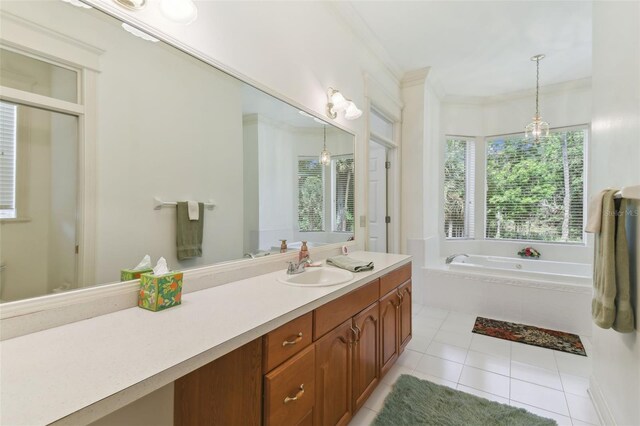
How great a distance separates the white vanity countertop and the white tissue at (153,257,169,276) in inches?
5.7

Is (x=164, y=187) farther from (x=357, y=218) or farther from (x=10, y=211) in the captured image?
(x=357, y=218)

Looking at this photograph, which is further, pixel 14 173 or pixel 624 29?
pixel 624 29

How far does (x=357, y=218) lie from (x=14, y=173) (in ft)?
7.25

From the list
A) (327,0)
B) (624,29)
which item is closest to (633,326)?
(624,29)

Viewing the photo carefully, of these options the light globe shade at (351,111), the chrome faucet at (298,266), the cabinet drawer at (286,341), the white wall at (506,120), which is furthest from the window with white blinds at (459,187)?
the cabinet drawer at (286,341)

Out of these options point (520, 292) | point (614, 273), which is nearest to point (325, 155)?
point (614, 273)

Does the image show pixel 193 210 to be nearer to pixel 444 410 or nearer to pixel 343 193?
pixel 343 193

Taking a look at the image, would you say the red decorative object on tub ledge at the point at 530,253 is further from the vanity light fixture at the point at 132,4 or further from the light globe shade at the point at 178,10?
the vanity light fixture at the point at 132,4

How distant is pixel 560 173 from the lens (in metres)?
3.87

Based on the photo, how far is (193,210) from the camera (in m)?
1.34

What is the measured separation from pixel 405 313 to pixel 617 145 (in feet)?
5.37

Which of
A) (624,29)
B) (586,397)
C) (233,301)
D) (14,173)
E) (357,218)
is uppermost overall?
(624,29)

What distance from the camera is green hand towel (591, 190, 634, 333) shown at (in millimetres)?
1299

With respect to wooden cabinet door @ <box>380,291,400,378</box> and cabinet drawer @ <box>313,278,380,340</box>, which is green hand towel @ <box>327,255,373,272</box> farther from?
wooden cabinet door @ <box>380,291,400,378</box>
